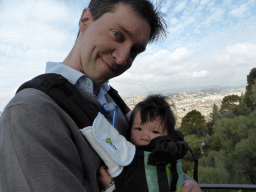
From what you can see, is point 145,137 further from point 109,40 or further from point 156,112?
point 109,40

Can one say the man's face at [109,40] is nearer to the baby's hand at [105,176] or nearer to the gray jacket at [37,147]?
the gray jacket at [37,147]

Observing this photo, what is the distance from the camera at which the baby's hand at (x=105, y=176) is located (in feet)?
2.99

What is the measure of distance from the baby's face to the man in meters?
0.76

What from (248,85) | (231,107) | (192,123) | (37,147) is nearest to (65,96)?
(37,147)

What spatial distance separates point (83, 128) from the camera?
32.7 inches

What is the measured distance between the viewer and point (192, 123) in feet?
86.1

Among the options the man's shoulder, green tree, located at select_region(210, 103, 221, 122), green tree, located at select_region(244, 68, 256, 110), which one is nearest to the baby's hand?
the man's shoulder

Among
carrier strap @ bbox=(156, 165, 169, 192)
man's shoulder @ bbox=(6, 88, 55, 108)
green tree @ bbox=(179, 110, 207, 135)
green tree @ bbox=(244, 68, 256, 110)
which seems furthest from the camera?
green tree @ bbox=(179, 110, 207, 135)

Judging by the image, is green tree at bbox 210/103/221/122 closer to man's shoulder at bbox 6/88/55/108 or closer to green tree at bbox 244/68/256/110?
green tree at bbox 244/68/256/110

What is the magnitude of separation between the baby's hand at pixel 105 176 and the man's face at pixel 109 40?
0.68m

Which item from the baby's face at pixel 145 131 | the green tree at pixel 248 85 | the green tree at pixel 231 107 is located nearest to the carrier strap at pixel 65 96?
the baby's face at pixel 145 131

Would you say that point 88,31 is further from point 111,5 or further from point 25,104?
point 25,104

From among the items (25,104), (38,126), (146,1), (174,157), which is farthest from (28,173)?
(146,1)

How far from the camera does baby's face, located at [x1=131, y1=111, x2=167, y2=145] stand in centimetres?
163
